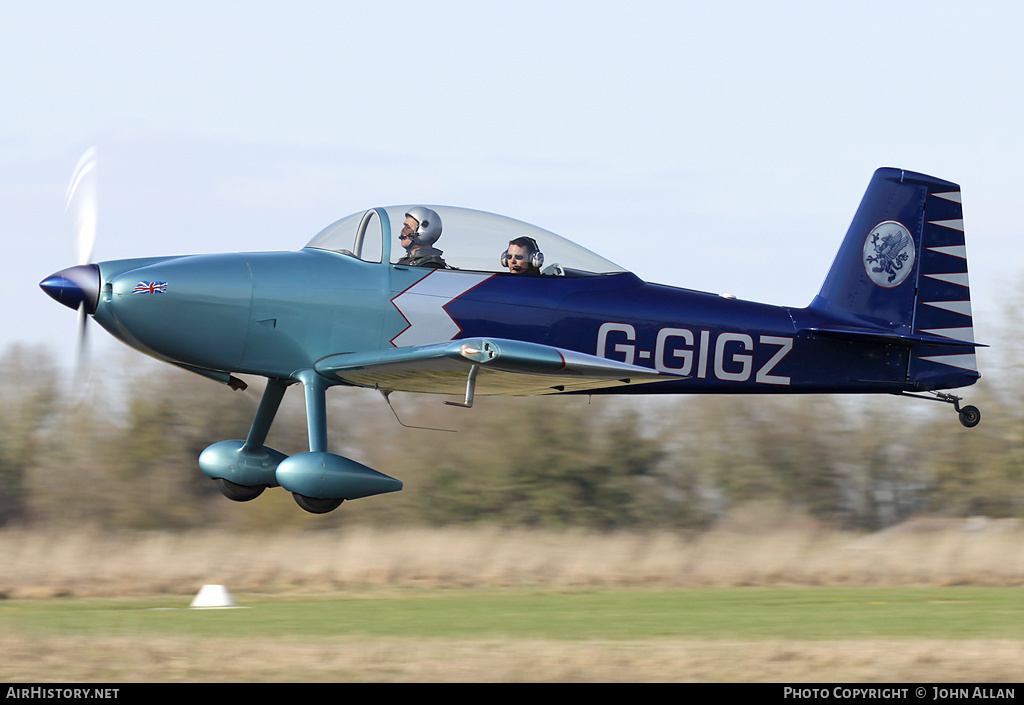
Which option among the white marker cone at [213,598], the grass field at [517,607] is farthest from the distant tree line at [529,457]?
the white marker cone at [213,598]

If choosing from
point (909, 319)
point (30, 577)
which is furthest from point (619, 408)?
point (909, 319)

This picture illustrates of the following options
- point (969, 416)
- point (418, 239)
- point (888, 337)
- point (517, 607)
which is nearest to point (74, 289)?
point (418, 239)

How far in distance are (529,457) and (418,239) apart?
61.7ft

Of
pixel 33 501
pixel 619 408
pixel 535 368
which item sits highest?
pixel 535 368

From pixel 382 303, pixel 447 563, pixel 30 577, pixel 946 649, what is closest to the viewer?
pixel 382 303

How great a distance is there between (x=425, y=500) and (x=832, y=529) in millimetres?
9329

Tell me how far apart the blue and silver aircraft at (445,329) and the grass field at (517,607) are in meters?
1.91

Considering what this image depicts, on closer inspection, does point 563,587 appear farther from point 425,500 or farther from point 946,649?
point 946,649

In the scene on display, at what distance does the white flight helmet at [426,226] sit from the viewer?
9.75 m

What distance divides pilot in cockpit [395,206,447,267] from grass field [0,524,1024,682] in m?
3.21

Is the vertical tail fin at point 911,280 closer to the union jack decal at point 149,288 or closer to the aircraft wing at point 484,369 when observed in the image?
the aircraft wing at point 484,369

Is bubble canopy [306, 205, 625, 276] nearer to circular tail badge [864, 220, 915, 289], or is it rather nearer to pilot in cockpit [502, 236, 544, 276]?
pilot in cockpit [502, 236, 544, 276]

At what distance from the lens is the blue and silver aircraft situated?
919cm

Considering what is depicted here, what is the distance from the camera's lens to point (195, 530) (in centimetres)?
2586
